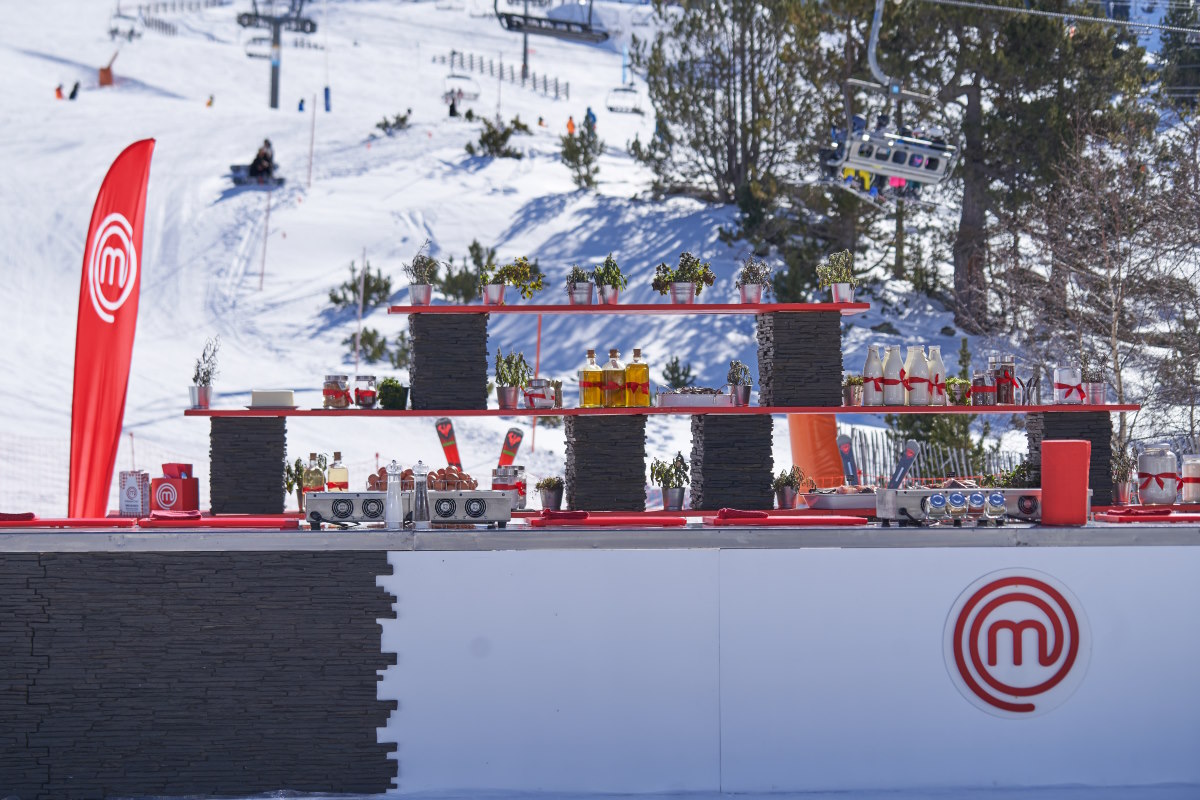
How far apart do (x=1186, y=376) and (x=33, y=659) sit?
1446cm

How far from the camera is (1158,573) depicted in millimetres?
5246

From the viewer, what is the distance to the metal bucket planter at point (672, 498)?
6.89 meters

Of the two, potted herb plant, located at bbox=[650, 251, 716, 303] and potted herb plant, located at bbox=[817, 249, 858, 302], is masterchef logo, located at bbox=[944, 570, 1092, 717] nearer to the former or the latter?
potted herb plant, located at bbox=[817, 249, 858, 302]

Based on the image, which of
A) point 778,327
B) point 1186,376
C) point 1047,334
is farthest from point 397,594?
point 1047,334

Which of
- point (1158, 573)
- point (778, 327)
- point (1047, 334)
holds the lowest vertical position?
point (1158, 573)

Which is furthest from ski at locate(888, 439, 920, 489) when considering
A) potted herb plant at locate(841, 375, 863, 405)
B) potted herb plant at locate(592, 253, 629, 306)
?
potted herb plant at locate(592, 253, 629, 306)

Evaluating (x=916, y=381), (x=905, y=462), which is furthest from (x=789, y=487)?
(x=905, y=462)

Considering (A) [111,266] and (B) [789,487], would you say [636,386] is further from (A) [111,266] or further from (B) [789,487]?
(A) [111,266]

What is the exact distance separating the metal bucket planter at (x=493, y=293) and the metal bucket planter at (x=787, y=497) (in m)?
1.79

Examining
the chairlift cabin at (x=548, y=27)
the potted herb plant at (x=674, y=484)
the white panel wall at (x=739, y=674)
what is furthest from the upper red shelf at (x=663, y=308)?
the chairlift cabin at (x=548, y=27)

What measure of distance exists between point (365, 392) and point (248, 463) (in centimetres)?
72

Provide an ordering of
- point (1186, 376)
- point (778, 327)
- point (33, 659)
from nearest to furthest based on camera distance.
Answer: point (33, 659), point (778, 327), point (1186, 376)

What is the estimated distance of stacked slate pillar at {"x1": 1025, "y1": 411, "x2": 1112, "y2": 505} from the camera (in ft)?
22.6

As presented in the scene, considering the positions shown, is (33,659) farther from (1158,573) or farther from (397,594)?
(1158,573)
